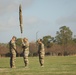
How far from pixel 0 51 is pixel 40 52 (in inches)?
2953

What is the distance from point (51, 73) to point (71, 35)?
9509cm

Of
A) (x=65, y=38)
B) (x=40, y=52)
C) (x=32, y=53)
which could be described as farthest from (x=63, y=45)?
(x=40, y=52)

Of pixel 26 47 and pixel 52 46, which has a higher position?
pixel 52 46

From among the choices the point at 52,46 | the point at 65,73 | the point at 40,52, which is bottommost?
the point at 65,73

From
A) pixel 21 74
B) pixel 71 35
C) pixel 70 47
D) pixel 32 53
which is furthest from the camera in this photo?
pixel 71 35

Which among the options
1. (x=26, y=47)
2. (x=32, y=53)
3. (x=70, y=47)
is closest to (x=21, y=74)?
(x=26, y=47)

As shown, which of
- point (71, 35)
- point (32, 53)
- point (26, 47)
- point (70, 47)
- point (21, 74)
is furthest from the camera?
point (71, 35)

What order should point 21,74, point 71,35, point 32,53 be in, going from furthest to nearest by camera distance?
point 71,35
point 32,53
point 21,74

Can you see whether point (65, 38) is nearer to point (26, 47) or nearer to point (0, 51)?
point (0, 51)

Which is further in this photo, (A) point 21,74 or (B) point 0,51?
(B) point 0,51

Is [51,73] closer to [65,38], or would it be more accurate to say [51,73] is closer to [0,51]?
[0,51]

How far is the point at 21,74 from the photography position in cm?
1678

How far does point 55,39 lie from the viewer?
376 feet

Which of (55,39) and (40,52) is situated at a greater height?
(55,39)
